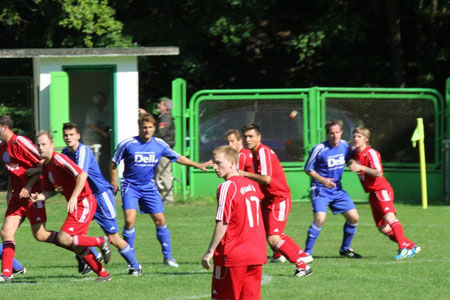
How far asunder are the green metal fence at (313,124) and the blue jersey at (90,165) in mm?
7830

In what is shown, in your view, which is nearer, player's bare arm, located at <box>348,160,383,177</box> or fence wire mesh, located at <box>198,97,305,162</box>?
player's bare arm, located at <box>348,160,383,177</box>

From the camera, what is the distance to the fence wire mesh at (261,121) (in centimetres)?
1897

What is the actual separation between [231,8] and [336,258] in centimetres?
1142

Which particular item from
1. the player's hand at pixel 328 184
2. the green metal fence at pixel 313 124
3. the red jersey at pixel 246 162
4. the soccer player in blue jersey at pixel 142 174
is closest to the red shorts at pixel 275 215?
the red jersey at pixel 246 162

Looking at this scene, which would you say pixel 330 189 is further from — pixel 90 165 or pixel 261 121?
pixel 261 121

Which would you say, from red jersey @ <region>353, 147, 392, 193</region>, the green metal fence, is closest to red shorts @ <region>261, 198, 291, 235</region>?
red jersey @ <region>353, 147, 392, 193</region>

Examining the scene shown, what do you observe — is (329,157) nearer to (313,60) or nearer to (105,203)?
(105,203)

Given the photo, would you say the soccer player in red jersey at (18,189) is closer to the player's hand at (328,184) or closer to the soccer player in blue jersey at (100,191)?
the soccer player in blue jersey at (100,191)

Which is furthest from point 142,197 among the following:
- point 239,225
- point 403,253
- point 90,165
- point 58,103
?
point 58,103

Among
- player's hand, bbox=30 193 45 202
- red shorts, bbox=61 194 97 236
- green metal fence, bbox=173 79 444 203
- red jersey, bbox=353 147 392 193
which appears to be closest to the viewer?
player's hand, bbox=30 193 45 202

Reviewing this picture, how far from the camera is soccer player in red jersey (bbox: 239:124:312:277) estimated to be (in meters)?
10.6

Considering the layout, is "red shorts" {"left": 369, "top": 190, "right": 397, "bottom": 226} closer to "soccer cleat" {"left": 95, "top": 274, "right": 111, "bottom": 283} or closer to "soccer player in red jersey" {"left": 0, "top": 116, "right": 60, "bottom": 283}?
"soccer cleat" {"left": 95, "top": 274, "right": 111, "bottom": 283}

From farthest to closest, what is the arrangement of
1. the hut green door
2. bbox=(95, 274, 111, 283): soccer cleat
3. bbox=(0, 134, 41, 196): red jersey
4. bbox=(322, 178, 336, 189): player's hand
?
the hut green door, bbox=(322, 178, 336, 189): player's hand, bbox=(0, 134, 41, 196): red jersey, bbox=(95, 274, 111, 283): soccer cleat

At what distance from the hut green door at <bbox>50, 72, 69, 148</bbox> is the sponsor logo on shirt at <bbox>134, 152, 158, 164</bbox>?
22.0ft
